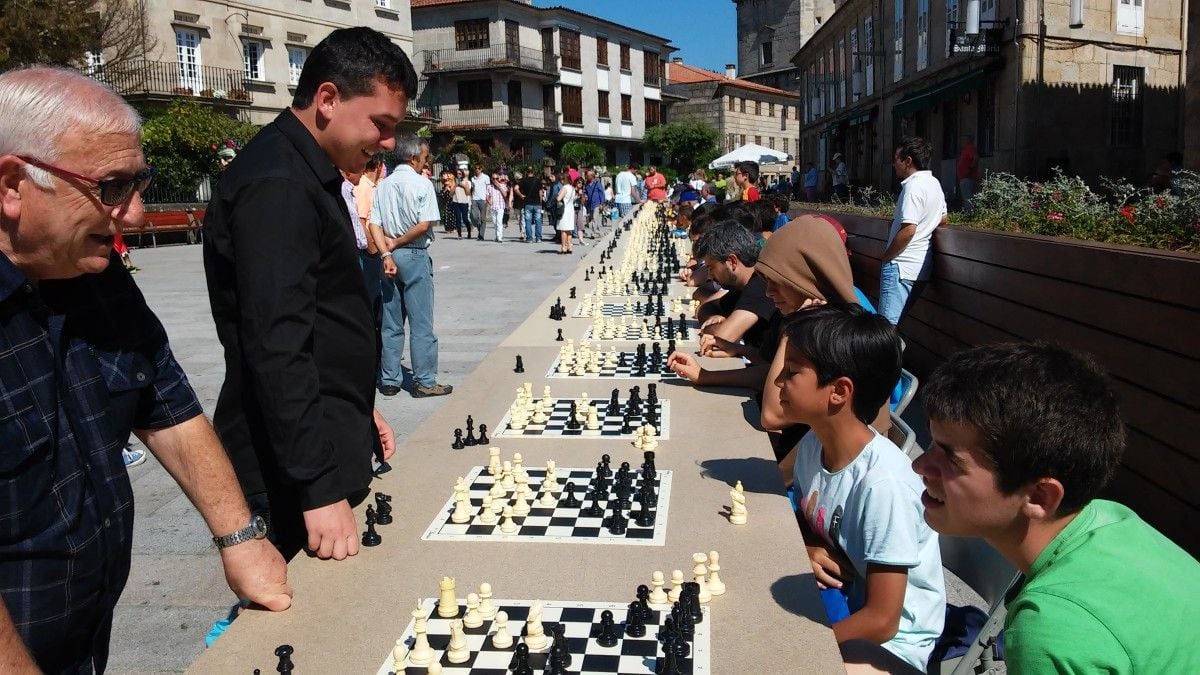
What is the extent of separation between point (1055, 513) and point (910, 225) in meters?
5.58

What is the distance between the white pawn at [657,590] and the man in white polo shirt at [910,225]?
535cm

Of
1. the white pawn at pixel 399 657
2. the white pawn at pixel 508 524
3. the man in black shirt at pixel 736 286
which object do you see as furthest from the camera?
the man in black shirt at pixel 736 286

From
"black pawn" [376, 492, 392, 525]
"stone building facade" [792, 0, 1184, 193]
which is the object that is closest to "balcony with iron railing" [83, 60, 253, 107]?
"stone building facade" [792, 0, 1184, 193]

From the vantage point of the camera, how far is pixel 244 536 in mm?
2162

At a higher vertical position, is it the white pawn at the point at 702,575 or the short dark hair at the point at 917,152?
the short dark hair at the point at 917,152

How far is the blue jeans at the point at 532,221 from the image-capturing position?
69.2 ft

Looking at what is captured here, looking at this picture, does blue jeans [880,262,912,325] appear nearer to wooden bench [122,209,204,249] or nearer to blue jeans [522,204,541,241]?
blue jeans [522,204,541,241]

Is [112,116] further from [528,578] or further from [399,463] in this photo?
[399,463]

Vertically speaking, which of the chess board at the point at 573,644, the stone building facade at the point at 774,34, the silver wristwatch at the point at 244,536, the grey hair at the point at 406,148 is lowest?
the chess board at the point at 573,644

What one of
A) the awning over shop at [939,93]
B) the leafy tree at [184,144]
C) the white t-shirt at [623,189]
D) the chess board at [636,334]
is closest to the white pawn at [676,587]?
the chess board at [636,334]

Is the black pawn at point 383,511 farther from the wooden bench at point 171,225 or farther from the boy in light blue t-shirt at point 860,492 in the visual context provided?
the wooden bench at point 171,225

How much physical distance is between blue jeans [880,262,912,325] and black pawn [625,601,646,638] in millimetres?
5653

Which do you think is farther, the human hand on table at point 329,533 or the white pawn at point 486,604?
the human hand on table at point 329,533

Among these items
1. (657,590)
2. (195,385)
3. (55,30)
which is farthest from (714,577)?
(55,30)
